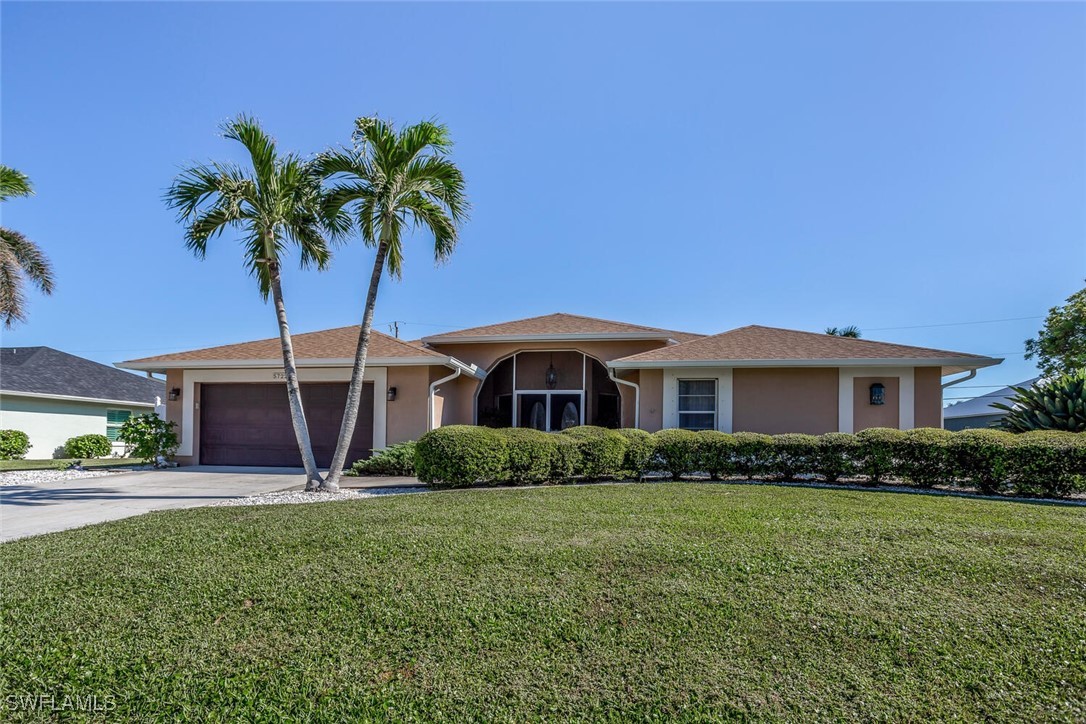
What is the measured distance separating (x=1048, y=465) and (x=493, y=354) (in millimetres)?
11679

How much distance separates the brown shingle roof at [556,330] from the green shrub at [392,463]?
422 cm

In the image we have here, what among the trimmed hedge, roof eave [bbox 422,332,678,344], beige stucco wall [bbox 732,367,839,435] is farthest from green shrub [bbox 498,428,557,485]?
beige stucco wall [bbox 732,367,839,435]

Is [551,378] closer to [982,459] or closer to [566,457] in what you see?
[566,457]

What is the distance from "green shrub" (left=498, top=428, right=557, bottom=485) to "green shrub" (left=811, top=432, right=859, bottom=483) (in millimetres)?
4702

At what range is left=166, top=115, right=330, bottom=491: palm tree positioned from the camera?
934cm

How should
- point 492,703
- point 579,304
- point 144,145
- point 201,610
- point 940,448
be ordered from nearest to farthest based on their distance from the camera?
point 492,703
point 201,610
point 940,448
point 144,145
point 579,304

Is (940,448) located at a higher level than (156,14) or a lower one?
lower

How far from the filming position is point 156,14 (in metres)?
9.68

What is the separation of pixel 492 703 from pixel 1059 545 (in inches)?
215

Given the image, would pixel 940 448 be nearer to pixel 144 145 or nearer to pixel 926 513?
pixel 926 513

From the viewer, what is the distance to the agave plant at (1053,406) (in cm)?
1004

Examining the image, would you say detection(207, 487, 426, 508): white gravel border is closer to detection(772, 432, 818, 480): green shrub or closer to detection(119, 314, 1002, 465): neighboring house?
detection(119, 314, 1002, 465): neighboring house

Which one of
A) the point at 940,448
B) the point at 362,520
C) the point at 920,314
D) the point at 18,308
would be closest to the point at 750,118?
the point at 940,448

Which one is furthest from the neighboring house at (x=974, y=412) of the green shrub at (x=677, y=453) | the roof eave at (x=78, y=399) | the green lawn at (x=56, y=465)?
the roof eave at (x=78, y=399)
